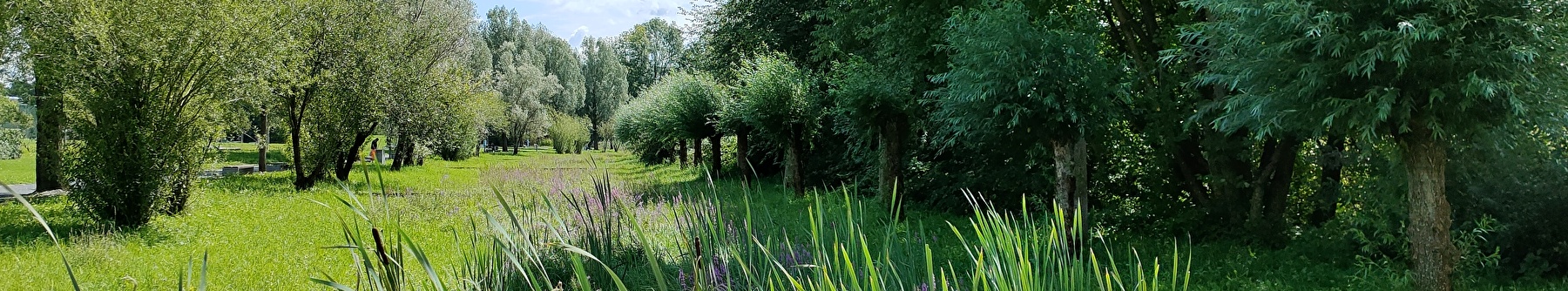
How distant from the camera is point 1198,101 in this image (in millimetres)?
7852

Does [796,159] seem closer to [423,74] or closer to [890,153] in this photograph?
[890,153]

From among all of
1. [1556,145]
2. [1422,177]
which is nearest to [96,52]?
[1422,177]

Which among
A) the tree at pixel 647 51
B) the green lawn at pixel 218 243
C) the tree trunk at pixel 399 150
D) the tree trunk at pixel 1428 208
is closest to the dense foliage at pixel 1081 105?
the tree trunk at pixel 1428 208

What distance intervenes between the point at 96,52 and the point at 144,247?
205cm

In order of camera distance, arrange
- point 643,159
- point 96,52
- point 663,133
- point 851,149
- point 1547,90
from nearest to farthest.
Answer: point 1547,90 < point 96,52 < point 851,149 < point 663,133 < point 643,159

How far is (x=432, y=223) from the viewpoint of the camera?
9859mm

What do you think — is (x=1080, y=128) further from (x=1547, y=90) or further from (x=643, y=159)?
(x=643, y=159)

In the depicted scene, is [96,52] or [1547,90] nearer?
[1547,90]

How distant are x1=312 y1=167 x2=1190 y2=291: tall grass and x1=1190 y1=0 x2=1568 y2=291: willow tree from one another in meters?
1.37

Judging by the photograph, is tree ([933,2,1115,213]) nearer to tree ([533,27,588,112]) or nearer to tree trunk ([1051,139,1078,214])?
tree trunk ([1051,139,1078,214])

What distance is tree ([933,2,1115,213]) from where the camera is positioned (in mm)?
6488

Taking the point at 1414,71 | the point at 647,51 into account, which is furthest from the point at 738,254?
the point at 647,51

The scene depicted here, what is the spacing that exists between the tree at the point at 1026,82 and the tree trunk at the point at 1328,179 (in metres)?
1.94

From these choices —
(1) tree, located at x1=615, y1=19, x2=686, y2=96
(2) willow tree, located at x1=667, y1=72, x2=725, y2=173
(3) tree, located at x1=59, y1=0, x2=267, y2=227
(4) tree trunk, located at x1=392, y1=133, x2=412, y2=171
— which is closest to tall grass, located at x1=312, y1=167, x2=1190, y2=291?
(3) tree, located at x1=59, y1=0, x2=267, y2=227
